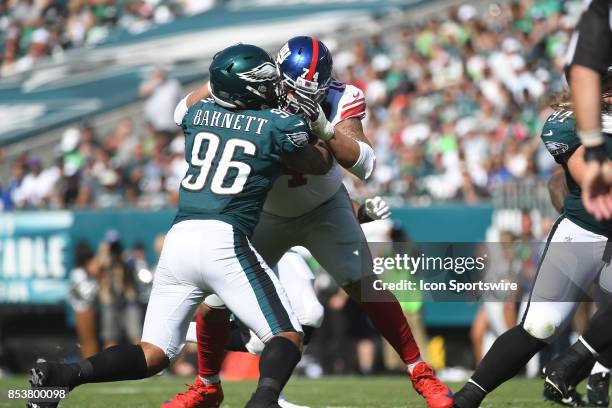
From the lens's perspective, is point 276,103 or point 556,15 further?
point 556,15

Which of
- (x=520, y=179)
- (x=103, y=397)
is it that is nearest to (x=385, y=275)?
(x=103, y=397)

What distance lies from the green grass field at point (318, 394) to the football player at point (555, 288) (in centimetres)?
111

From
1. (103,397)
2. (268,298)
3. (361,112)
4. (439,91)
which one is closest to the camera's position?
(268,298)

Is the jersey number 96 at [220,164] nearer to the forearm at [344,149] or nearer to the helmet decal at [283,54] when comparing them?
the forearm at [344,149]

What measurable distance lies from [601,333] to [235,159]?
2.05 metres

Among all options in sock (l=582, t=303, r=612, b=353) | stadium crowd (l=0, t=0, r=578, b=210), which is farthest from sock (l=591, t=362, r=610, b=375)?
stadium crowd (l=0, t=0, r=578, b=210)

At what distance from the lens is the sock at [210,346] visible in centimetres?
593

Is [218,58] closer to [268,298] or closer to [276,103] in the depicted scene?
[276,103]

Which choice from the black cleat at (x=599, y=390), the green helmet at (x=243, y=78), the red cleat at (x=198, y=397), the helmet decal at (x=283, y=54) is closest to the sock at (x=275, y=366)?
the green helmet at (x=243, y=78)

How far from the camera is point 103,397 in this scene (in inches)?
313

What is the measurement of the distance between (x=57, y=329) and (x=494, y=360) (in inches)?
345

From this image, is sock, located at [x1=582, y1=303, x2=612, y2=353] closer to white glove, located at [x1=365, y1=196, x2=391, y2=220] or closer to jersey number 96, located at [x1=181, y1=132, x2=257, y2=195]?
white glove, located at [x1=365, y1=196, x2=391, y2=220]

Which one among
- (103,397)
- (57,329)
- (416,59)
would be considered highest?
(416,59)

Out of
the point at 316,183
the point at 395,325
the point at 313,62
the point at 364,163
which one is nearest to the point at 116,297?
the point at 316,183
